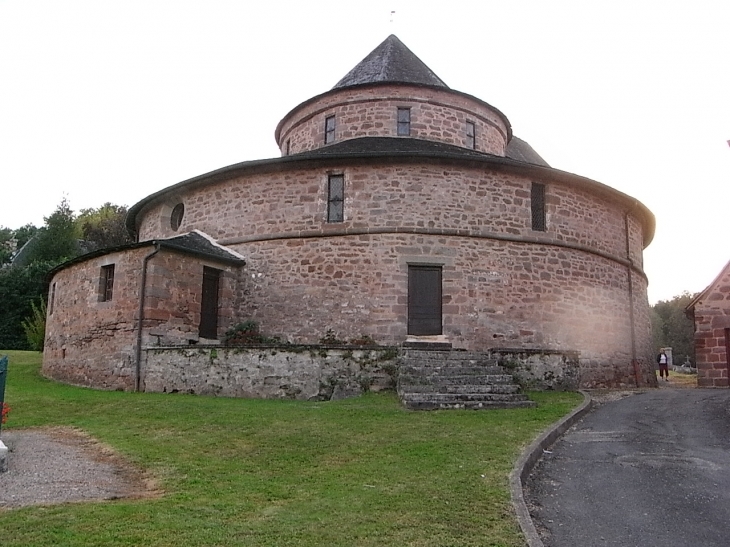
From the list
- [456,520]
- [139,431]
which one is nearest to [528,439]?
[456,520]

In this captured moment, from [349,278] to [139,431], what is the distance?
25.5ft

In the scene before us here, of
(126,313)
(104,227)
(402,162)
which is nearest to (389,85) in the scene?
(402,162)

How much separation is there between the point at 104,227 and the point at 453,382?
1289 inches

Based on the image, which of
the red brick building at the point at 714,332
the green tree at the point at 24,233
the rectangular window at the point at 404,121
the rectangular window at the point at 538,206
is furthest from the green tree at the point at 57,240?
the red brick building at the point at 714,332

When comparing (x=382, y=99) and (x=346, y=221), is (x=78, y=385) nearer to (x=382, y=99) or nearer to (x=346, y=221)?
(x=346, y=221)

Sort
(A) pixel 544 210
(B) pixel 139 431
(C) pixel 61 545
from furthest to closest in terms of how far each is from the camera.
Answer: (A) pixel 544 210
(B) pixel 139 431
(C) pixel 61 545

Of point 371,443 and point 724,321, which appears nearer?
point 371,443

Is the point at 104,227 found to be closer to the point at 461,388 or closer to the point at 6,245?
the point at 6,245

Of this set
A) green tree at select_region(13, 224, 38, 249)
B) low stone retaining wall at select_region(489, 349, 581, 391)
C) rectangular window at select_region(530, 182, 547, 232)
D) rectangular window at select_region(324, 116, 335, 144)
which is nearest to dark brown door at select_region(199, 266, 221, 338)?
rectangular window at select_region(324, 116, 335, 144)

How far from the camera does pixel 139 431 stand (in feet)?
34.3

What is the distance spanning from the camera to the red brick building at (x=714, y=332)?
18719 millimetres

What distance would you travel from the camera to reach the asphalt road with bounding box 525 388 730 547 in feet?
19.7

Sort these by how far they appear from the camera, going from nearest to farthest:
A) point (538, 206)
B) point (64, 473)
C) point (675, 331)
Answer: point (64, 473) → point (538, 206) → point (675, 331)

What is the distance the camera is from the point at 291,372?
1422 centimetres
